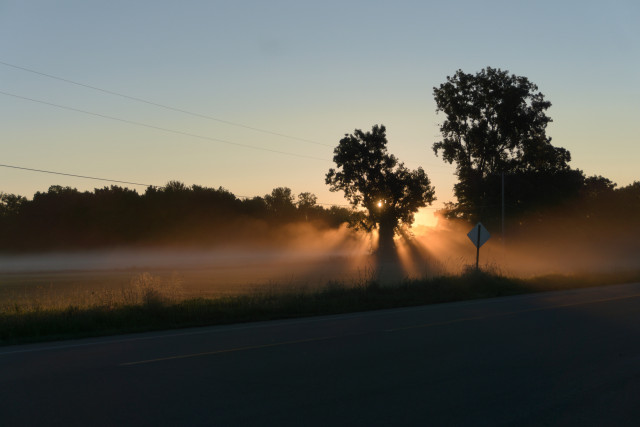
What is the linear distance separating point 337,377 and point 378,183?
203 ft

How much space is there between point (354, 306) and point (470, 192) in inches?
1667

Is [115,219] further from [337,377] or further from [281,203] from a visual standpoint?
[337,377]

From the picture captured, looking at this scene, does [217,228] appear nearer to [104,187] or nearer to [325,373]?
[104,187]

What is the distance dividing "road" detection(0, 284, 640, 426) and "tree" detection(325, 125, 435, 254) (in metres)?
54.4

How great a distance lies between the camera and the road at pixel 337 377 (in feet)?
22.5

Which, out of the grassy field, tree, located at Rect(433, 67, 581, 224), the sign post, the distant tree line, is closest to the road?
the grassy field

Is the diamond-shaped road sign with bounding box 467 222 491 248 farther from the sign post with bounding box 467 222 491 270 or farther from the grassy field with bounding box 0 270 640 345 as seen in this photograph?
the grassy field with bounding box 0 270 640 345

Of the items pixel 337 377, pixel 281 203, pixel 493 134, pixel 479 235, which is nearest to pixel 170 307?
pixel 337 377

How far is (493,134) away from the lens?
60562 mm

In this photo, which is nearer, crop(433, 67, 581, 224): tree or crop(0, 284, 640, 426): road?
crop(0, 284, 640, 426): road

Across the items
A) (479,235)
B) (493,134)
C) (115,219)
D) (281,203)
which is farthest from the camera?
(281,203)

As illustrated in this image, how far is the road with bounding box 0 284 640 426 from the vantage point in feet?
22.5

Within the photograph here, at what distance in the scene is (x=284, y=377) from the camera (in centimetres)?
888

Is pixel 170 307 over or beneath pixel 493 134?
beneath
